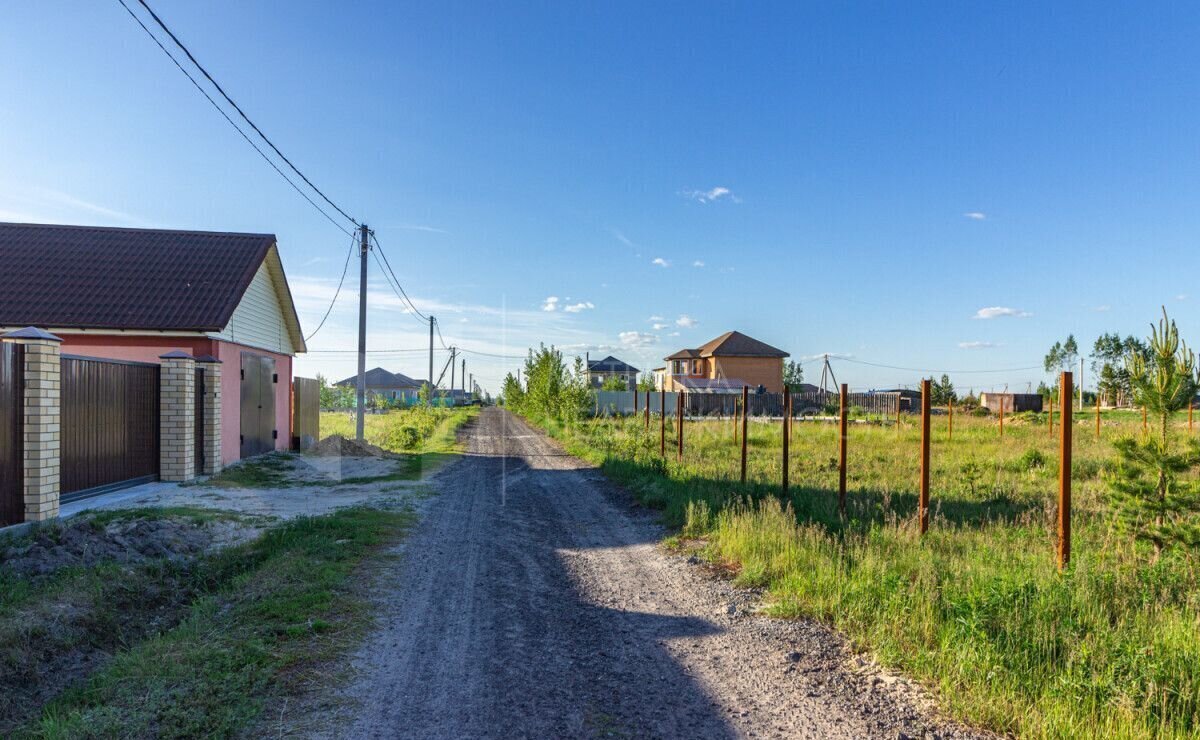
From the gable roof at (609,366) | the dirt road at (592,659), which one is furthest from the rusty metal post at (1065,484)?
the gable roof at (609,366)

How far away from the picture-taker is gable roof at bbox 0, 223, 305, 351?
13.9 metres

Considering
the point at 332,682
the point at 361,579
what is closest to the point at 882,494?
the point at 361,579

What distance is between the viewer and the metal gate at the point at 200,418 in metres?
13.4

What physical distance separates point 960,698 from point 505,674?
8.88 feet

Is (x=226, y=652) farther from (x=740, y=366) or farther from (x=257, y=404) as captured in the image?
(x=740, y=366)

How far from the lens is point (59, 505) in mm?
9258

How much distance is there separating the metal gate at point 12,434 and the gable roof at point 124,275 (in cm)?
542

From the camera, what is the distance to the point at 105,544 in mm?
7133

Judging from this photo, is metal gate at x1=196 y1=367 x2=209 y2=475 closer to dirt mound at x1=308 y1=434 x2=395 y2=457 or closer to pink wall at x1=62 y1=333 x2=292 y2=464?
pink wall at x1=62 y1=333 x2=292 y2=464

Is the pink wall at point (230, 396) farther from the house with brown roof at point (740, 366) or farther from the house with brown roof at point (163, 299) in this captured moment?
the house with brown roof at point (740, 366)

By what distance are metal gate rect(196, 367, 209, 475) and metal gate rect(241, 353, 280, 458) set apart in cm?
247

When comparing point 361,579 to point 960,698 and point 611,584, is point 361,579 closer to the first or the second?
point 611,584

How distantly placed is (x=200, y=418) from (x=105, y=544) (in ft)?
23.2

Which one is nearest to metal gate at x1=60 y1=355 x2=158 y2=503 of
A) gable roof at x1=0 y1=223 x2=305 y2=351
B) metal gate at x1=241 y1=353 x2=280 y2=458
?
gable roof at x1=0 y1=223 x2=305 y2=351
